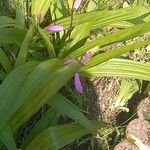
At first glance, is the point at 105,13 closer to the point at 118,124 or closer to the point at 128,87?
the point at 128,87

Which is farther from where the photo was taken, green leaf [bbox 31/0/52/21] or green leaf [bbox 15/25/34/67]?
green leaf [bbox 31/0/52/21]

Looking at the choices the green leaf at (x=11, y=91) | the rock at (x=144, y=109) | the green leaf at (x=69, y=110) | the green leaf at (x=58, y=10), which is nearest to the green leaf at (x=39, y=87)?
the green leaf at (x=11, y=91)

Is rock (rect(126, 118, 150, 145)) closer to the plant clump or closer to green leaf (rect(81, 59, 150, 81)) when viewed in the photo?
the plant clump

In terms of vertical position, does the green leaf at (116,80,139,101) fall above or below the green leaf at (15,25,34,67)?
below

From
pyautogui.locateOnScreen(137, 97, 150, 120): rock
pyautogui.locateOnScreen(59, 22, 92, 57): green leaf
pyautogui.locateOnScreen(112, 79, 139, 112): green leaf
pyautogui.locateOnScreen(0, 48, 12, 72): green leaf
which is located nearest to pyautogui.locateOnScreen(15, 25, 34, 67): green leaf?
pyautogui.locateOnScreen(0, 48, 12, 72): green leaf

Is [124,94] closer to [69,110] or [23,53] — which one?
Answer: [69,110]

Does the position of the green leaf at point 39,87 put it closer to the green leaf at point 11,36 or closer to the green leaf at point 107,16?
the green leaf at point 11,36
